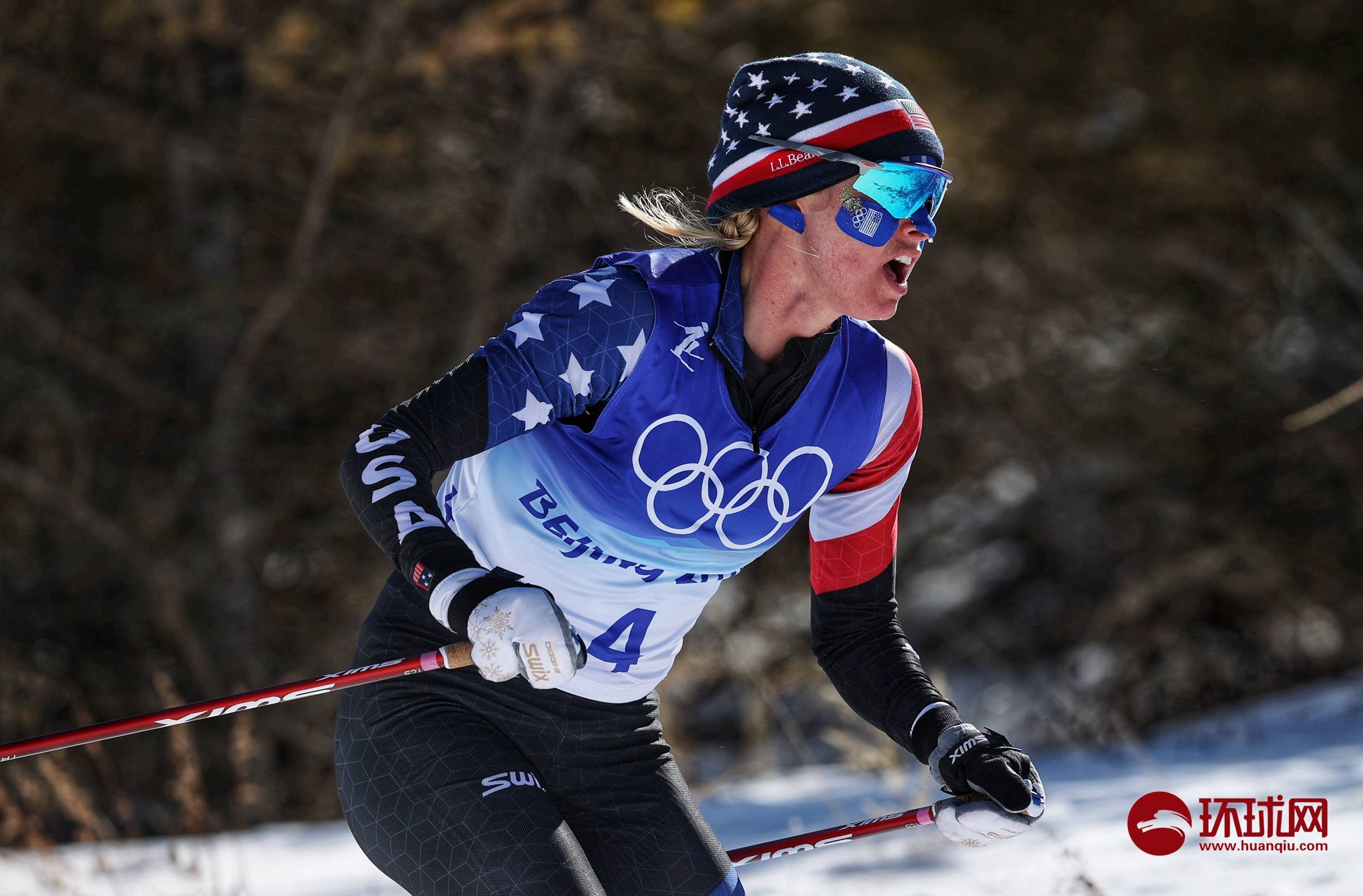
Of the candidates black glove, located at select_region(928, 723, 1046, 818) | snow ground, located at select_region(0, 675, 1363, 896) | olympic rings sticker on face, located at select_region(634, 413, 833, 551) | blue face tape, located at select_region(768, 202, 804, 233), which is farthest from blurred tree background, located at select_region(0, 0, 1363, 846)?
blue face tape, located at select_region(768, 202, 804, 233)

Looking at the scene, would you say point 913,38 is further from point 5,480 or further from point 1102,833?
point 5,480

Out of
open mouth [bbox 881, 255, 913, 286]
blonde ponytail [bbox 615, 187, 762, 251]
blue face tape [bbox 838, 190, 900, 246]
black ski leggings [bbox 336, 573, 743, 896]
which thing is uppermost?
blonde ponytail [bbox 615, 187, 762, 251]

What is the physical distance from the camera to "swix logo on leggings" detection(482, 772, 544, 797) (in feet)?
6.89

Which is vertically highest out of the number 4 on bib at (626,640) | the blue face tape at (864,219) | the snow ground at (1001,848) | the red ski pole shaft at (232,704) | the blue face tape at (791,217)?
the blue face tape at (791,217)

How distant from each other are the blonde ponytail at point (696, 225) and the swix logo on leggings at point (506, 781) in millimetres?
1049

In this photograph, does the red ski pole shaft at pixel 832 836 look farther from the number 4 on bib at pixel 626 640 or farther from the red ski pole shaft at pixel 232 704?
the red ski pole shaft at pixel 232 704

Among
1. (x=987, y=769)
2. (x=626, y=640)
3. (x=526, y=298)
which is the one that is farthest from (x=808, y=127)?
(x=526, y=298)

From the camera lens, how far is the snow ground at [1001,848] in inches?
143

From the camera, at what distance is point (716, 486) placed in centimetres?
226

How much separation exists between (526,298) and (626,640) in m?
4.94

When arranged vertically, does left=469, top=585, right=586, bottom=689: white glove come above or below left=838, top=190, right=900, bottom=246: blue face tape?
below

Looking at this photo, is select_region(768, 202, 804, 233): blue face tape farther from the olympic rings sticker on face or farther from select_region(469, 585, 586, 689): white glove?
select_region(469, 585, 586, 689): white glove

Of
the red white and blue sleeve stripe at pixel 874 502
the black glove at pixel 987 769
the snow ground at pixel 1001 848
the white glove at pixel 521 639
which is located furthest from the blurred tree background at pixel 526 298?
the white glove at pixel 521 639

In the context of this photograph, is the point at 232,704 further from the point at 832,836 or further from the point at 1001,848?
the point at 1001,848
